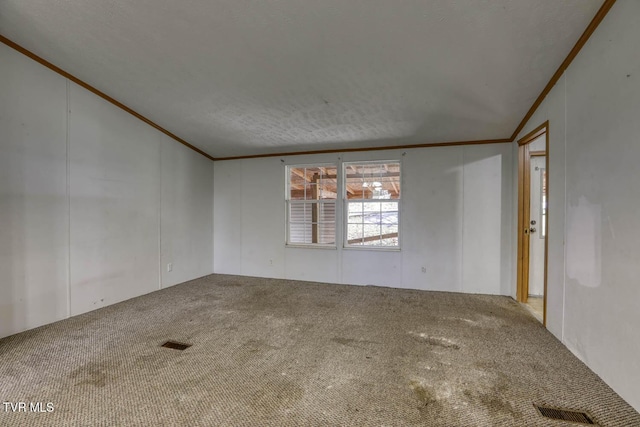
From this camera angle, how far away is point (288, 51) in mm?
2486

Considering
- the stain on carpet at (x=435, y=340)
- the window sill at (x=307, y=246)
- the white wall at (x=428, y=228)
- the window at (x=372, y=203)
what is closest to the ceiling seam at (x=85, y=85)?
the white wall at (x=428, y=228)

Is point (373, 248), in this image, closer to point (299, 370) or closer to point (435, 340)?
point (435, 340)

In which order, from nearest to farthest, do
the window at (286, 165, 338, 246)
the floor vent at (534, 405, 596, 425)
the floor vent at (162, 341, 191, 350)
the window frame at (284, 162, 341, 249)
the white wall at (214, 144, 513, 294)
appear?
the floor vent at (534, 405, 596, 425)
the floor vent at (162, 341, 191, 350)
the white wall at (214, 144, 513, 294)
the window frame at (284, 162, 341, 249)
the window at (286, 165, 338, 246)

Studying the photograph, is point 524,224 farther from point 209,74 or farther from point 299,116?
point 209,74

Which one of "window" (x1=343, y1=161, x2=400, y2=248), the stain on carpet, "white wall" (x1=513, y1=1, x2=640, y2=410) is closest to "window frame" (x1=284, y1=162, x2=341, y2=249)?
"window" (x1=343, y1=161, x2=400, y2=248)

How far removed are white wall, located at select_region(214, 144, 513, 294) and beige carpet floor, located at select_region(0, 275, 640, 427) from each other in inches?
33.1

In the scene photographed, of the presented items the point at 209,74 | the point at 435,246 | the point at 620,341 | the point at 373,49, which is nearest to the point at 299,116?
the point at 209,74

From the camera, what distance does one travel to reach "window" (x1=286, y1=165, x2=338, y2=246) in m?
4.91

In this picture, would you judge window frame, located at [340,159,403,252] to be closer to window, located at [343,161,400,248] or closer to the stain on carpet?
window, located at [343,161,400,248]

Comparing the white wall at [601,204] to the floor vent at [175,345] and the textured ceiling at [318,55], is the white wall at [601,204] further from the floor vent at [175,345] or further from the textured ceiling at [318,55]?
the floor vent at [175,345]

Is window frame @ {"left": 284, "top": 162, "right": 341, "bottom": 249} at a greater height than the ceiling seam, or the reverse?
the ceiling seam

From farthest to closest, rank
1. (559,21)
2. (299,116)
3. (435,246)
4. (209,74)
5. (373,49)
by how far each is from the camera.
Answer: (435,246), (299,116), (209,74), (373,49), (559,21)

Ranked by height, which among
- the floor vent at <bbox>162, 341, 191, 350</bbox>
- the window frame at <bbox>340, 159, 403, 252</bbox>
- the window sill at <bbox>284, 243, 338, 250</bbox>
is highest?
the window frame at <bbox>340, 159, 403, 252</bbox>

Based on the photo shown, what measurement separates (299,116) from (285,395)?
10.0ft
